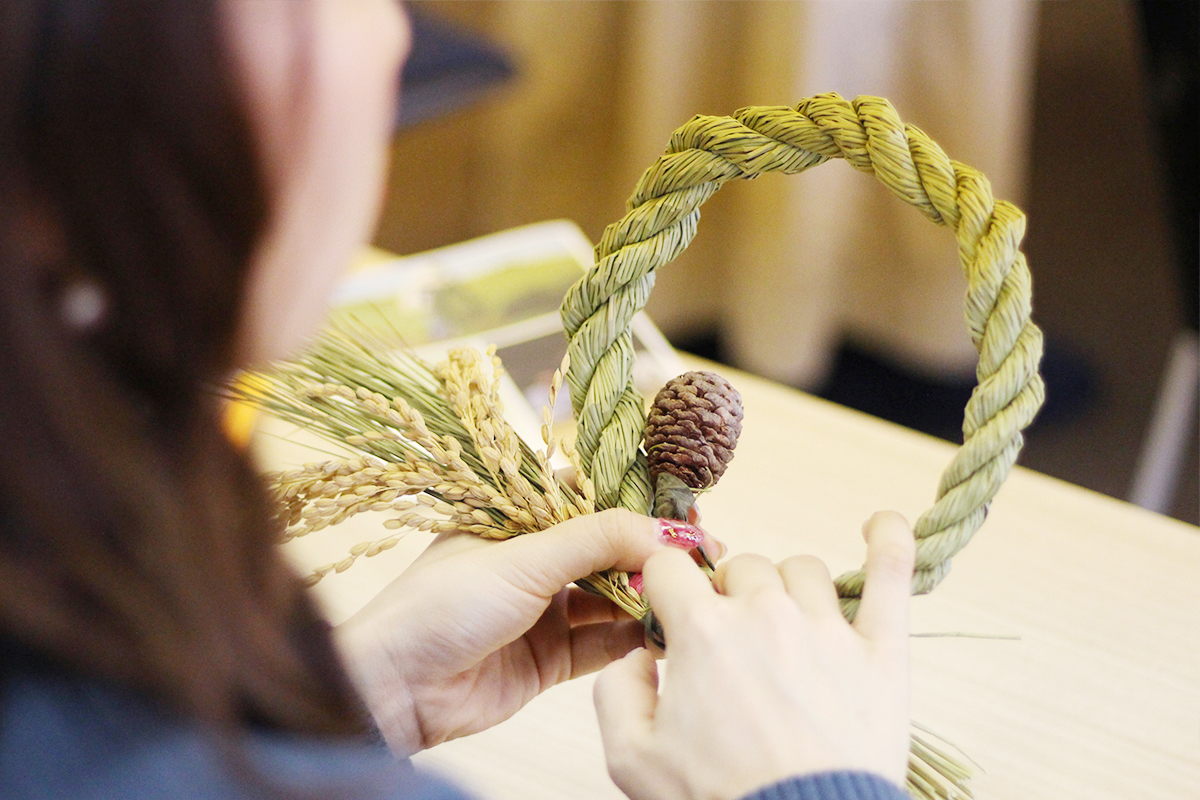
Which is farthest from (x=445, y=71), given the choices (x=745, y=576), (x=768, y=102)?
(x=745, y=576)

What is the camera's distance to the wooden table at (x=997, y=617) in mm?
594

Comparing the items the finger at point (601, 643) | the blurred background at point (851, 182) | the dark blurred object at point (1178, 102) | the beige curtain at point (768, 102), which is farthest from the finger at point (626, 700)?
the beige curtain at point (768, 102)

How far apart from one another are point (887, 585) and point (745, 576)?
0.20 feet

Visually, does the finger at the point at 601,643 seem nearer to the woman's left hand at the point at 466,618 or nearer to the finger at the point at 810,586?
the woman's left hand at the point at 466,618

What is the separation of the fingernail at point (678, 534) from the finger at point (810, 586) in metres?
0.05

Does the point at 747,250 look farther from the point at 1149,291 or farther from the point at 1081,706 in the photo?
the point at 1081,706

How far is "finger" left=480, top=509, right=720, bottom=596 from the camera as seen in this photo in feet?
1.60

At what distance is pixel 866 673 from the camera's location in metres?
0.41

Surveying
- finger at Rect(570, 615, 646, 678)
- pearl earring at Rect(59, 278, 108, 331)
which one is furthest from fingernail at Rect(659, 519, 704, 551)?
pearl earring at Rect(59, 278, 108, 331)

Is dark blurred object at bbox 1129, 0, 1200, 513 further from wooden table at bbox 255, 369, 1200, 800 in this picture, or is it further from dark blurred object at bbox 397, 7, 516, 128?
dark blurred object at bbox 397, 7, 516, 128

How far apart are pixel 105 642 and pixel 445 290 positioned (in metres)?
0.69

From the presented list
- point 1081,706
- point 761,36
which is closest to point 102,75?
point 1081,706

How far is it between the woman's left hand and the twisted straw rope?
0.03 meters

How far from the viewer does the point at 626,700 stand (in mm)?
434
